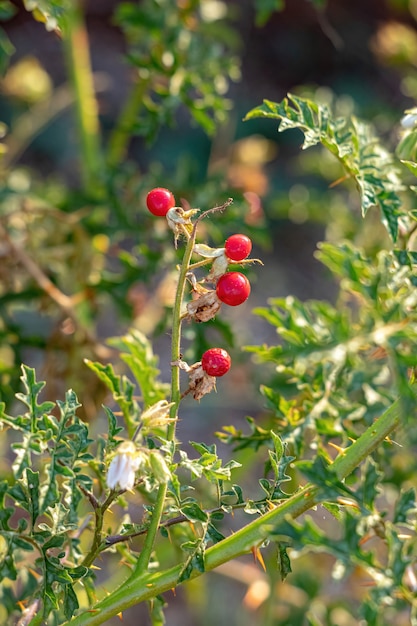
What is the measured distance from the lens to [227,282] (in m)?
0.92

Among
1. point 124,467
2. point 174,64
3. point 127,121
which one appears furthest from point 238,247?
point 127,121

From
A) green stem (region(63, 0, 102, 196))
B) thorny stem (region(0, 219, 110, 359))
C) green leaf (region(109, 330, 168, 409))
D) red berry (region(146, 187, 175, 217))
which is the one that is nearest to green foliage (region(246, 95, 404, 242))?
red berry (region(146, 187, 175, 217))

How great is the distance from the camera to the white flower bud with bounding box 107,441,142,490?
0.90 metres

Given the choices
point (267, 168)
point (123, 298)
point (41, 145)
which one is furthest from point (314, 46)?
point (123, 298)

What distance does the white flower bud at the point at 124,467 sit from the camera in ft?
2.95

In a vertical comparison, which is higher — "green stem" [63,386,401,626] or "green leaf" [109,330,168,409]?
"green stem" [63,386,401,626]

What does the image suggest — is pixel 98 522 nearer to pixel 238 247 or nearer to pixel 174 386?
pixel 174 386

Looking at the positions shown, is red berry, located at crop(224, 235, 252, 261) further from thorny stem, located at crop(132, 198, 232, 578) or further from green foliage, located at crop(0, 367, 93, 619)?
green foliage, located at crop(0, 367, 93, 619)

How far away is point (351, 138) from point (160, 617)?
723mm

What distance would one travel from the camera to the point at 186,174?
6.22ft

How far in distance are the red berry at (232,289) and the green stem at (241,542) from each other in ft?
0.72

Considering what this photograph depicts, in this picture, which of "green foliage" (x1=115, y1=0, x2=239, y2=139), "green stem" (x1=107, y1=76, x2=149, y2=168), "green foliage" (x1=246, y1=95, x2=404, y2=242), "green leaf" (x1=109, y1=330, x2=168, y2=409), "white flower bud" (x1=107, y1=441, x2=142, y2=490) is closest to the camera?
"white flower bud" (x1=107, y1=441, x2=142, y2=490)

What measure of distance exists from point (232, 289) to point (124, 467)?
229 millimetres

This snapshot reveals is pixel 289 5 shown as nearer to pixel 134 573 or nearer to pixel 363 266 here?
pixel 363 266
